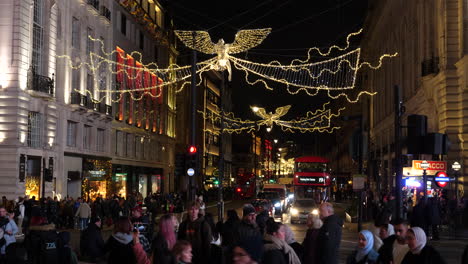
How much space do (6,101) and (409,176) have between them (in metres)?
20.5

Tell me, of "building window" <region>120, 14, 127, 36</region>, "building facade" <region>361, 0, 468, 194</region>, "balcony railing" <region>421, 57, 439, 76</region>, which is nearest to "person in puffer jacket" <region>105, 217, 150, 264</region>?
"building facade" <region>361, 0, 468, 194</region>

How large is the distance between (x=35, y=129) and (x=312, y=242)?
2973 cm

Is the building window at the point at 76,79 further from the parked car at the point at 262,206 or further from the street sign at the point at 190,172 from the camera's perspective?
the street sign at the point at 190,172

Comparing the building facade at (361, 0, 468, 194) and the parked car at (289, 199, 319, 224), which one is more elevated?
the building facade at (361, 0, 468, 194)

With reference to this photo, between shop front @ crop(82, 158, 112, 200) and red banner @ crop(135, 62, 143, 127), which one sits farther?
red banner @ crop(135, 62, 143, 127)

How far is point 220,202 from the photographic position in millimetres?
30734

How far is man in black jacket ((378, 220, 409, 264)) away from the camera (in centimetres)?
842

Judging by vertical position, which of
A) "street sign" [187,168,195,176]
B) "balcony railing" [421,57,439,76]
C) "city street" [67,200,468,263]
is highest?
"balcony railing" [421,57,439,76]

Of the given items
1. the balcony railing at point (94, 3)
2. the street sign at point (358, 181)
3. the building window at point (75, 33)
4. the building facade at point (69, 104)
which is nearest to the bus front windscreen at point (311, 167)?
the building facade at point (69, 104)

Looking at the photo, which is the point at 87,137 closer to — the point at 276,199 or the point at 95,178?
the point at 95,178

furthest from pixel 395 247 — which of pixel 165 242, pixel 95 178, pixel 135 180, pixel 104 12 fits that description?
pixel 135 180

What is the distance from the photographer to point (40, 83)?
36531mm

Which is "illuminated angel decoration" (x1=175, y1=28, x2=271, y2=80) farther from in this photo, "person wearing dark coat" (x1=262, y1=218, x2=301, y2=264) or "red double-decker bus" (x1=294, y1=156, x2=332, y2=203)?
"red double-decker bus" (x1=294, y1=156, x2=332, y2=203)

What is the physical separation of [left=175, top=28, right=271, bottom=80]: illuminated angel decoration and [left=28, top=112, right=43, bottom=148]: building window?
14.3 m
